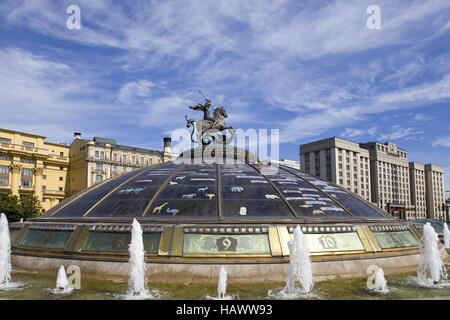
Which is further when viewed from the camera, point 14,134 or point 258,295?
point 14,134

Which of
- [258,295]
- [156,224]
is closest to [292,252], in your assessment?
[258,295]

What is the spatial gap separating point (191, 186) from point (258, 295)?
5000 millimetres

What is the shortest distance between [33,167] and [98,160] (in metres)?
10.1

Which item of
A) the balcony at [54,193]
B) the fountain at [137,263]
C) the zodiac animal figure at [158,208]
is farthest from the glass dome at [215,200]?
the balcony at [54,193]

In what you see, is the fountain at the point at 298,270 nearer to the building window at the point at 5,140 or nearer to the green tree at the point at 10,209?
the green tree at the point at 10,209

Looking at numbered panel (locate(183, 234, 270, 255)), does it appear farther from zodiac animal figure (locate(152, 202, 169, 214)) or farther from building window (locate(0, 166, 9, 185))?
building window (locate(0, 166, 9, 185))

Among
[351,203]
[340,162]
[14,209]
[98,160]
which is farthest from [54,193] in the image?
[340,162]

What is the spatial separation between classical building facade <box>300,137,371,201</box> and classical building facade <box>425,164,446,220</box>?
47.7m

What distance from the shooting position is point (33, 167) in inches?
2190

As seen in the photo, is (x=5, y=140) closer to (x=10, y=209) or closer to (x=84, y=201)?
(x=10, y=209)

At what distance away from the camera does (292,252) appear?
28.1 ft

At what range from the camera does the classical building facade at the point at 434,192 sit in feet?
421

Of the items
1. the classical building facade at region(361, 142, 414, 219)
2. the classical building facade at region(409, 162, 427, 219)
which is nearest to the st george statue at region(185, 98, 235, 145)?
the classical building facade at region(361, 142, 414, 219)
